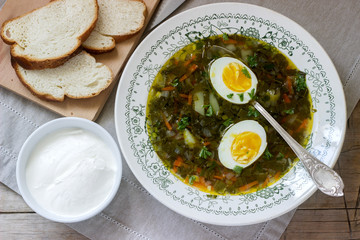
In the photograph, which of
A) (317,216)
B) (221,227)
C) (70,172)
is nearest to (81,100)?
(70,172)

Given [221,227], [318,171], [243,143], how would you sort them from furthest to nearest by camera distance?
[221,227] → [243,143] → [318,171]

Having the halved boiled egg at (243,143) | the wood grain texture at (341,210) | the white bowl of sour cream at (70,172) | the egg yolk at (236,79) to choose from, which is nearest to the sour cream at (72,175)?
the white bowl of sour cream at (70,172)

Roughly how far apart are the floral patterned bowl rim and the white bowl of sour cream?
21 cm

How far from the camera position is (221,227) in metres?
2.43

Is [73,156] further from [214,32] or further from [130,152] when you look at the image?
[214,32]

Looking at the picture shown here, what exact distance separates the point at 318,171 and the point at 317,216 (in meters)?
0.63

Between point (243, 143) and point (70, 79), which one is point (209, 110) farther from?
point (70, 79)

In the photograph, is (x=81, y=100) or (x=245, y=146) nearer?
(x=245, y=146)

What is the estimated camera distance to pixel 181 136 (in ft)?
7.51

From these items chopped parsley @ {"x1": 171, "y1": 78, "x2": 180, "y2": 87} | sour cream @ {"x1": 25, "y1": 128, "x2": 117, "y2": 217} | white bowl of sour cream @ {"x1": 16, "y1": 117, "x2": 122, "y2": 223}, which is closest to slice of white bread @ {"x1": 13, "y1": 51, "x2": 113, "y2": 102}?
white bowl of sour cream @ {"x1": 16, "y1": 117, "x2": 122, "y2": 223}

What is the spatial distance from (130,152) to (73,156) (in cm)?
39

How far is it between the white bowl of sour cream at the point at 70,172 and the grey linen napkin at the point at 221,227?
0.48 feet

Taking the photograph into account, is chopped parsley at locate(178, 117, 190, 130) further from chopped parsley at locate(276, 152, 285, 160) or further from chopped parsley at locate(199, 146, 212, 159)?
chopped parsley at locate(276, 152, 285, 160)

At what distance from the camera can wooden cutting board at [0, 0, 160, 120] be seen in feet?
7.99
